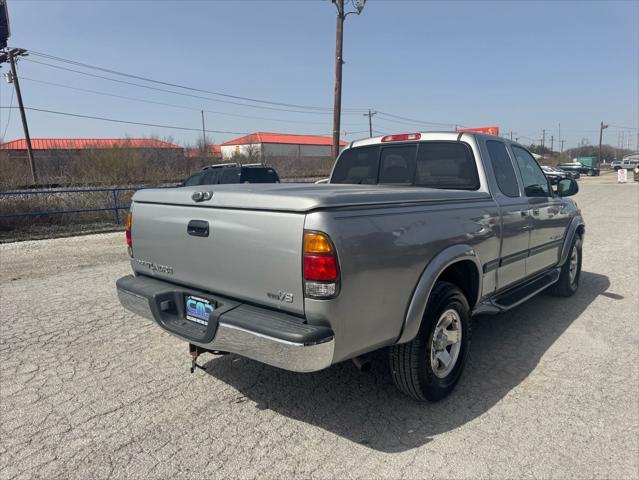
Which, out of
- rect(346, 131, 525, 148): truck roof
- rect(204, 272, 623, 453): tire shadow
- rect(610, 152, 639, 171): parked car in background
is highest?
rect(346, 131, 525, 148): truck roof

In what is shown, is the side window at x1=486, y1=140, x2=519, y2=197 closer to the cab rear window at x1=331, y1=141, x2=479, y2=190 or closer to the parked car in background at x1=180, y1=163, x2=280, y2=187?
the cab rear window at x1=331, y1=141, x2=479, y2=190

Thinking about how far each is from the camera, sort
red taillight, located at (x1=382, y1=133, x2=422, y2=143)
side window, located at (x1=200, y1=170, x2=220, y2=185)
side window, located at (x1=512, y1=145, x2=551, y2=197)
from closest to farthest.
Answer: red taillight, located at (x1=382, y1=133, x2=422, y2=143) < side window, located at (x1=512, y1=145, x2=551, y2=197) < side window, located at (x1=200, y1=170, x2=220, y2=185)

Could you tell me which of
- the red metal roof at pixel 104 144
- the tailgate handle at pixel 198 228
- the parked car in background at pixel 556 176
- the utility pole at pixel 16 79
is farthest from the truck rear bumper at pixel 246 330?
the utility pole at pixel 16 79

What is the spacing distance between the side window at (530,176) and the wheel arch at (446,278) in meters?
1.45

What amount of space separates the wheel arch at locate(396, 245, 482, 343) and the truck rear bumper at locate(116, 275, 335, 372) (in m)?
0.68

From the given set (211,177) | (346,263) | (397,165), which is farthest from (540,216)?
(211,177)

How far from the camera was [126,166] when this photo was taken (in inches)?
997

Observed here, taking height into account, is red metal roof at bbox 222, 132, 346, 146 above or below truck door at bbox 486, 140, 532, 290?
above

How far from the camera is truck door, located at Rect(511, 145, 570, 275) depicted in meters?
4.51

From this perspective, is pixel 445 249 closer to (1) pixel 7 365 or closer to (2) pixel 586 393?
(2) pixel 586 393

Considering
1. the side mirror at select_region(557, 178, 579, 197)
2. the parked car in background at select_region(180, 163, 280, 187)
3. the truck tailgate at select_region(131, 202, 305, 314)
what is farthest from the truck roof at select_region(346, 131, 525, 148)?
the parked car in background at select_region(180, 163, 280, 187)

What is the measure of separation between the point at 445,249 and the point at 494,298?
120 centimetres

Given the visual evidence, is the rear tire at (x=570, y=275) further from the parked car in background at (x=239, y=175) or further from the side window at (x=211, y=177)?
the side window at (x=211, y=177)

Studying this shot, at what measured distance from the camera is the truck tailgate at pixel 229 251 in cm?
245
